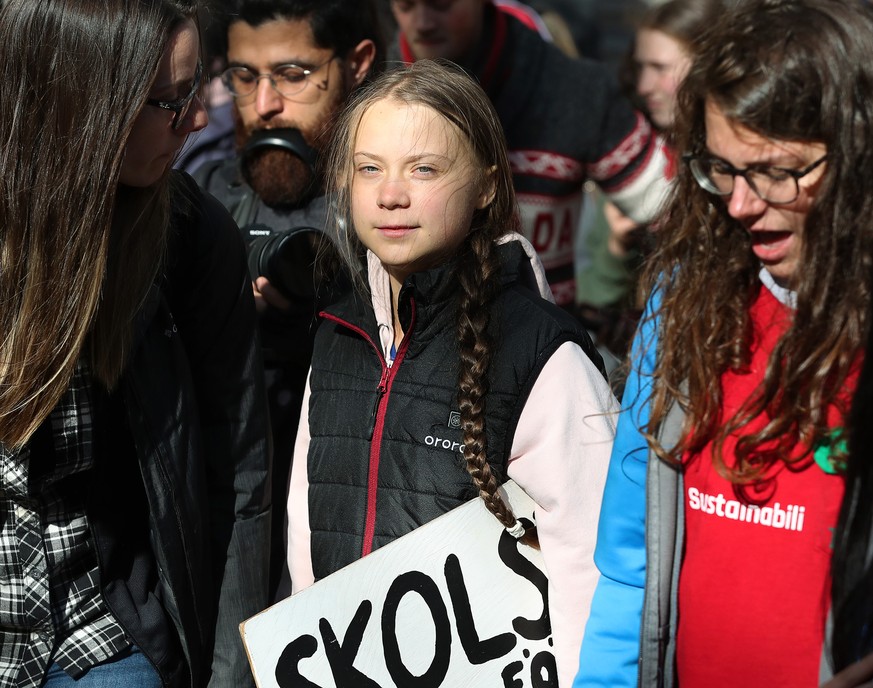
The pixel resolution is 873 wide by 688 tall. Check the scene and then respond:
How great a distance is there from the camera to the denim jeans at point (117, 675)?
7.21 feet

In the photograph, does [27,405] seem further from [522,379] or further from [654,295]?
[654,295]

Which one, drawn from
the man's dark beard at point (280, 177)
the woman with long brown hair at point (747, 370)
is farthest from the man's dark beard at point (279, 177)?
the woman with long brown hair at point (747, 370)

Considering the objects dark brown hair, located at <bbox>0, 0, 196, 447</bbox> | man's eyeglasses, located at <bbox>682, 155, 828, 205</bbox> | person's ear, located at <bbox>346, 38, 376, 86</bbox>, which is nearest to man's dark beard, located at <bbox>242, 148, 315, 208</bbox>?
person's ear, located at <bbox>346, 38, 376, 86</bbox>

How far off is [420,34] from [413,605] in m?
2.07

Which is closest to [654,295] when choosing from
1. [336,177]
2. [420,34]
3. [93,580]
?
[336,177]

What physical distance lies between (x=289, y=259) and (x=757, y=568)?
4.41ft

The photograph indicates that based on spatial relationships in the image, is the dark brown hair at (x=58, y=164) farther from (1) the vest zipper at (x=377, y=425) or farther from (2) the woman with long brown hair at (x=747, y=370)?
(2) the woman with long brown hair at (x=747, y=370)

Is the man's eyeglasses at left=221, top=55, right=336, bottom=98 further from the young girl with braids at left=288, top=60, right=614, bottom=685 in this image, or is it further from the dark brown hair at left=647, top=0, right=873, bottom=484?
the dark brown hair at left=647, top=0, right=873, bottom=484

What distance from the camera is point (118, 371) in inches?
85.9

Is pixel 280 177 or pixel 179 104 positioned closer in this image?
pixel 179 104

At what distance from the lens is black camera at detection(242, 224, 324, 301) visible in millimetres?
2650

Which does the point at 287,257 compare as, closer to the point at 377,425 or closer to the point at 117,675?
the point at 377,425

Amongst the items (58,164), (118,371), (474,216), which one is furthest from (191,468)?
(474,216)

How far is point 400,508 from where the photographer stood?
7.44ft
